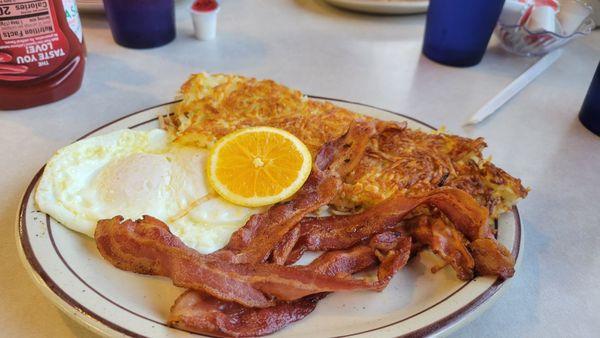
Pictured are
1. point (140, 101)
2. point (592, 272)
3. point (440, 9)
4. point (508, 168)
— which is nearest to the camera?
point (592, 272)

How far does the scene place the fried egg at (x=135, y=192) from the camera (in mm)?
1335

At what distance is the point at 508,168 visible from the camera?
188 cm

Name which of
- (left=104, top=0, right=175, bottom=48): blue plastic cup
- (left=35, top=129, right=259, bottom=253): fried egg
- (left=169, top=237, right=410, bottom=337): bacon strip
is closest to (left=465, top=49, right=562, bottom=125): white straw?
(left=169, top=237, right=410, bottom=337): bacon strip

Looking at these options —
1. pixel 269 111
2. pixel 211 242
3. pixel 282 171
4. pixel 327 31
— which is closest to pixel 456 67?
pixel 327 31

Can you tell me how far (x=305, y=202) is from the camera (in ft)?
4.63

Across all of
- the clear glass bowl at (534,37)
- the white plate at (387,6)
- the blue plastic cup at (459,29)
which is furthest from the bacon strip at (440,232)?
the white plate at (387,6)

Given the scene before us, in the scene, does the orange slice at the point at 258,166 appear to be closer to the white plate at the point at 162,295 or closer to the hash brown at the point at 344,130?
the hash brown at the point at 344,130

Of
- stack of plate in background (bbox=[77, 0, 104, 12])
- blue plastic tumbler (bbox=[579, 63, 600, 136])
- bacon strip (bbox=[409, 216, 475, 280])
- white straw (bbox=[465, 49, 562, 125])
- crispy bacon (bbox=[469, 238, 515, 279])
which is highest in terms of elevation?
crispy bacon (bbox=[469, 238, 515, 279])

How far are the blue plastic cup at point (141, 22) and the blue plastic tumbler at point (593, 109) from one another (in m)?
2.03

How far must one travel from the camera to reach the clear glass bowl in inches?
98.2

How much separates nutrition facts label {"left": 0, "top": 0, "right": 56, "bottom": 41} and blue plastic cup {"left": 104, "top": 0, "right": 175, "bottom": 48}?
583mm

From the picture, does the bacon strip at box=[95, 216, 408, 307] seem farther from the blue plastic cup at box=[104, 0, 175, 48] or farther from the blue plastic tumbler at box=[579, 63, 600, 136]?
the blue plastic cup at box=[104, 0, 175, 48]

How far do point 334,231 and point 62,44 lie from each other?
1.37 meters

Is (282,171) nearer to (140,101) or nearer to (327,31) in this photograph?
(140,101)
